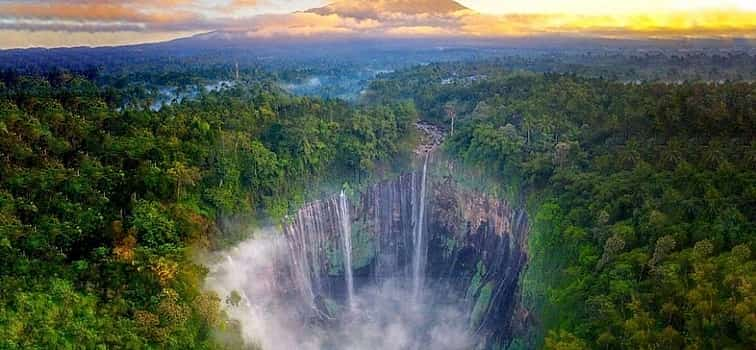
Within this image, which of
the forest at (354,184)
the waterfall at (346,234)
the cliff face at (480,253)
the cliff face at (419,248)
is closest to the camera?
the forest at (354,184)

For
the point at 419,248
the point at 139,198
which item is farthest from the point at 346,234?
the point at 139,198

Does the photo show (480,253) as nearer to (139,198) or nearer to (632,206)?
(632,206)

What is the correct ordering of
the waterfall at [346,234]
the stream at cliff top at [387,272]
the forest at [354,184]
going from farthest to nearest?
the waterfall at [346,234], the stream at cliff top at [387,272], the forest at [354,184]

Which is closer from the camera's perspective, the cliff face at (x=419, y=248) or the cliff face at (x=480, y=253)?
the cliff face at (x=480, y=253)

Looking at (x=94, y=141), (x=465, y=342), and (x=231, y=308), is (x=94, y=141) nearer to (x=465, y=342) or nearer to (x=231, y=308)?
(x=231, y=308)

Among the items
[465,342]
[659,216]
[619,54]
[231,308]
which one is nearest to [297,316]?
[231,308]

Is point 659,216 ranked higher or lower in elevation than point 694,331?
higher

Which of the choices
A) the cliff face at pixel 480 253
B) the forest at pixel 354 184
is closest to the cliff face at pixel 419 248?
the cliff face at pixel 480 253

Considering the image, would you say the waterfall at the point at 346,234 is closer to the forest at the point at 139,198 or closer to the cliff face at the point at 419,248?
the cliff face at the point at 419,248
